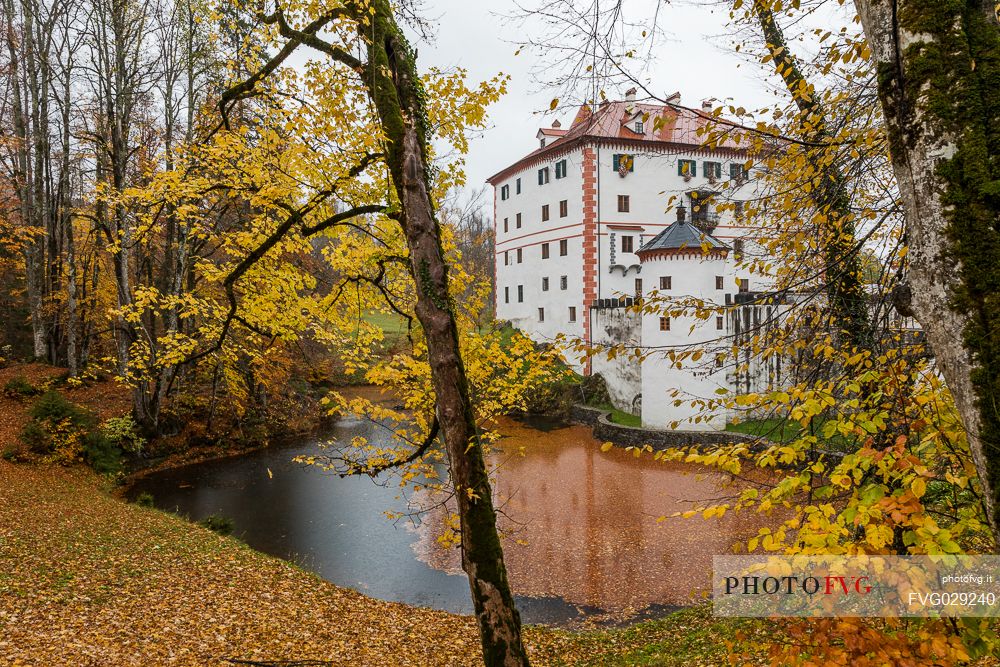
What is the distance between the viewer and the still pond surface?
9.55m

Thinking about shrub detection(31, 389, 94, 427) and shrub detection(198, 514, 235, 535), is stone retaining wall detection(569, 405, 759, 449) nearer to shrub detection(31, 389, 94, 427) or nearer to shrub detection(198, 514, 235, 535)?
shrub detection(198, 514, 235, 535)

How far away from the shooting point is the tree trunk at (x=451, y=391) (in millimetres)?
4273

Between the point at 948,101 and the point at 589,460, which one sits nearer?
the point at 948,101

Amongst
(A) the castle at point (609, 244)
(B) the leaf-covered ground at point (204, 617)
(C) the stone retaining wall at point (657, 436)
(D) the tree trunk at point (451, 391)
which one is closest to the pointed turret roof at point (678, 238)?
(A) the castle at point (609, 244)

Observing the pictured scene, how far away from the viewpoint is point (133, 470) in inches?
642

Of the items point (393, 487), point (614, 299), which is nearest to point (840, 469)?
point (393, 487)

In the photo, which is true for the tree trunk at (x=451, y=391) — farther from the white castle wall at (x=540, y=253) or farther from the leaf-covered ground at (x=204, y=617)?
the white castle wall at (x=540, y=253)

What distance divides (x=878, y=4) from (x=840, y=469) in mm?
2114

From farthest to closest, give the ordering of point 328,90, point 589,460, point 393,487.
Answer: point 589,460 < point 393,487 < point 328,90

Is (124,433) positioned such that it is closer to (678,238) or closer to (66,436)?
(66,436)

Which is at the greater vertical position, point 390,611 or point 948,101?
point 948,101

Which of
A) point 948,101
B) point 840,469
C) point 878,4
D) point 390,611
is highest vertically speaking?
point 878,4

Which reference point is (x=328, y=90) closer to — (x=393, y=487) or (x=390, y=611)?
(x=390, y=611)

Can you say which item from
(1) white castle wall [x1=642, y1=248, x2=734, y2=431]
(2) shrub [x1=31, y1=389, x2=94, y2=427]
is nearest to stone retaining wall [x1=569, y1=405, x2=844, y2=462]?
(1) white castle wall [x1=642, y1=248, x2=734, y2=431]
